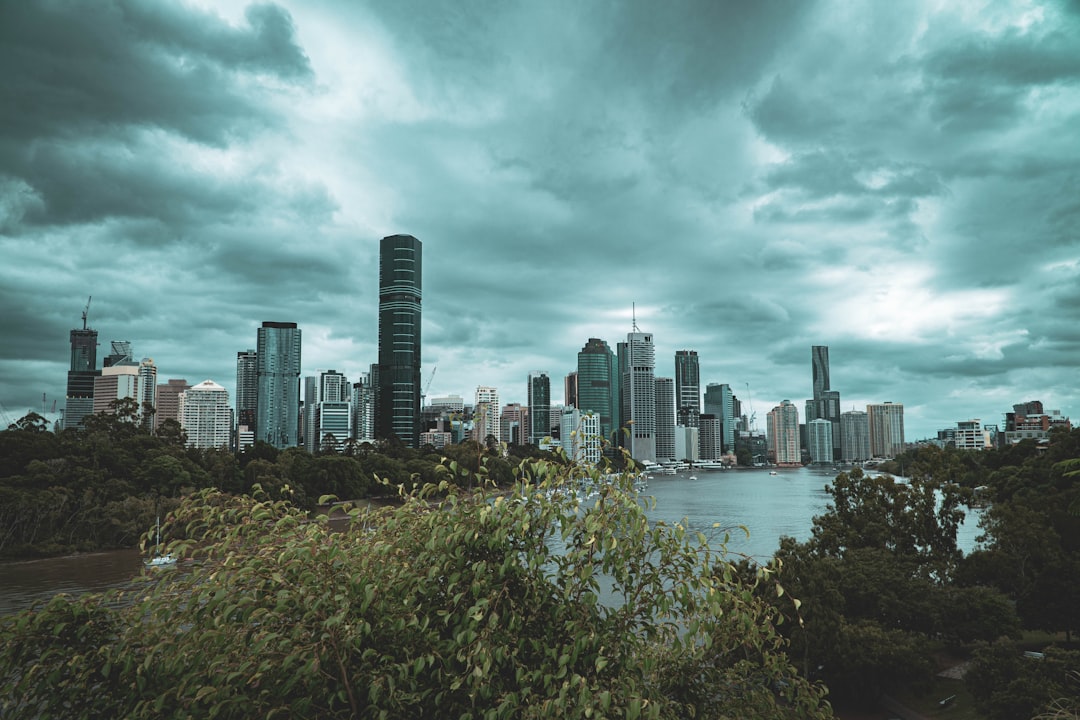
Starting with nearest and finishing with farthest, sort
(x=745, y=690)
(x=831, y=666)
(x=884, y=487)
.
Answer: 1. (x=745, y=690)
2. (x=831, y=666)
3. (x=884, y=487)

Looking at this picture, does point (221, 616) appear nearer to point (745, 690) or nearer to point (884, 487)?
point (745, 690)

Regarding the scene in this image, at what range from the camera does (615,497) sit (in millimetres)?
5133

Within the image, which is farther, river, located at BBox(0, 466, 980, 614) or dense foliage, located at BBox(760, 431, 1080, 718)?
river, located at BBox(0, 466, 980, 614)

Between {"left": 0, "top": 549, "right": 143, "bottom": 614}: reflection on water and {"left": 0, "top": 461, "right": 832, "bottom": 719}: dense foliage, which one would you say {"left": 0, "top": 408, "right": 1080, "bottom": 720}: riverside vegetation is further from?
{"left": 0, "top": 549, "right": 143, "bottom": 614}: reflection on water

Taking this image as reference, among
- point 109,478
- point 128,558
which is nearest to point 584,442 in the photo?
point 128,558

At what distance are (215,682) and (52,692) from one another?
1242 mm

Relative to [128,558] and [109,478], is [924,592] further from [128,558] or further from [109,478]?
[109,478]

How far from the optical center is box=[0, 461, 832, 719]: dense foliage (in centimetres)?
442

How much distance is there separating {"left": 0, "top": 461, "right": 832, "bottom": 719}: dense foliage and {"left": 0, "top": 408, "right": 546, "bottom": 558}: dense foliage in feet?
127

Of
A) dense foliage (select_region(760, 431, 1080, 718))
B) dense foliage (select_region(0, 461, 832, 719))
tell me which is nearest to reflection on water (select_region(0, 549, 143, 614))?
dense foliage (select_region(760, 431, 1080, 718))

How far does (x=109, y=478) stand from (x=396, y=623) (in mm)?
65713

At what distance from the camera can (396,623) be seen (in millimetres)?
4504

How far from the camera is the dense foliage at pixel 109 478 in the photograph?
4981cm

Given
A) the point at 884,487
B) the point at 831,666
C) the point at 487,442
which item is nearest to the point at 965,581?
the point at 884,487
